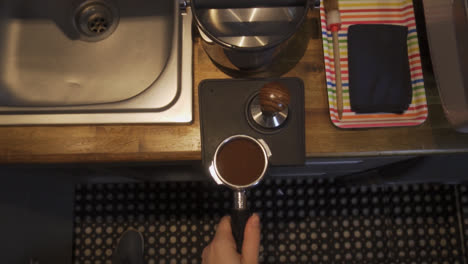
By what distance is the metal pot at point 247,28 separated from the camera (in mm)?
536

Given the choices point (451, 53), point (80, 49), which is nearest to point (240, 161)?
point (451, 53)

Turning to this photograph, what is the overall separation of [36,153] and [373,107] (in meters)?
0.62

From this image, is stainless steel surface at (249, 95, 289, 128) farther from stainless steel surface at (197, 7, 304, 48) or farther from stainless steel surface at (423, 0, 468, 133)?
stainless steel surface at (423, 0, 468, 133)

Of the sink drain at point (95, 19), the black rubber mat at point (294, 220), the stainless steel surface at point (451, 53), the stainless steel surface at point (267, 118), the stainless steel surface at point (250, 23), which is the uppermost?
the sink drain at point (95, 19)

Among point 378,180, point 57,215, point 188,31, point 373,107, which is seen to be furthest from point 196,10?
point 57,215

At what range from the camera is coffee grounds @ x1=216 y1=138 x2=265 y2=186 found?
50cm

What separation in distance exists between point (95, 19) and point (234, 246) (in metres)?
0.70

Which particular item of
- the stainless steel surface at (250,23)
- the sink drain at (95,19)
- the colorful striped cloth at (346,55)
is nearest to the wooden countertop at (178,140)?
the colorful striped cloth at (346,55)

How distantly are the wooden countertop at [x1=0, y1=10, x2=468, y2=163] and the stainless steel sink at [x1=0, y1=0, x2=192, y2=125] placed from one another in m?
0.15

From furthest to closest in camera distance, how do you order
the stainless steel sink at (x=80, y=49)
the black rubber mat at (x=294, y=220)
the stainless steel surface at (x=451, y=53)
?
the black rubber mat at (x=294, y=220) → the stainless steel sink at (x=80, y=49) → the stainless steel surface at (x=451, y=53)

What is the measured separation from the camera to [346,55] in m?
0.59

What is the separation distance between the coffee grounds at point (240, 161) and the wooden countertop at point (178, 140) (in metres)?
0.07

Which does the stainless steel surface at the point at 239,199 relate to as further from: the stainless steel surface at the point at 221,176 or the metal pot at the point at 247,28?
the metal pot at the point at 247,28

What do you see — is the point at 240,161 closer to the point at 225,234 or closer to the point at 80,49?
the point at 225,234
